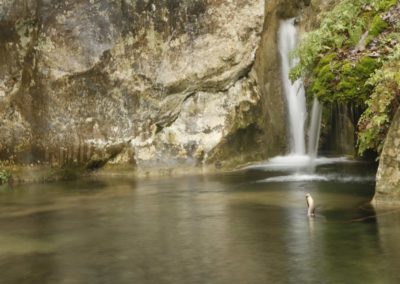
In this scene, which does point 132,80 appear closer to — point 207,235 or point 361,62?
point 361,62

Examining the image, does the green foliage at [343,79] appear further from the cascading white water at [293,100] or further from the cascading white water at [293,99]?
the cascading white water at [293,99]

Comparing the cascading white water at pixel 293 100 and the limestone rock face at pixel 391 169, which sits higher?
the cascading white water at pixel 293 100

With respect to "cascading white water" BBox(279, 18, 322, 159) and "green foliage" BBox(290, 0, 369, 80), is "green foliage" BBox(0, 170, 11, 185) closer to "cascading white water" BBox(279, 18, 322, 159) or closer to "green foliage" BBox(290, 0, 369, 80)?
"cascading white water" BBox(279, 18, 322, 159)

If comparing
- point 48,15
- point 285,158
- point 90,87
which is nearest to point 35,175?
point 90,87

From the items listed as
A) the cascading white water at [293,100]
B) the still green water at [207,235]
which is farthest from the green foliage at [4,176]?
the cascading white water at [293,100]

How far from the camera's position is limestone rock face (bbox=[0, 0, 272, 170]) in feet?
69.4

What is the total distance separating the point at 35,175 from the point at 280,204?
10.5 m

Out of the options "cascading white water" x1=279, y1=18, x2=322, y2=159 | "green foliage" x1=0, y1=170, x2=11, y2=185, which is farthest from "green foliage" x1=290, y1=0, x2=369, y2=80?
"green foliage" x1=0, y1=170, x2=11, y2=185

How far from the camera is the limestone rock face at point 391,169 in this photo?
38.4ft

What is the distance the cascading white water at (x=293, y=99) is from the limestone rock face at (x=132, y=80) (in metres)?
1.02

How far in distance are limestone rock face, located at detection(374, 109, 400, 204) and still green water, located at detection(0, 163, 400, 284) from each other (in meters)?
0.42

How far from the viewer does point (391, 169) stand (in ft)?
38.8

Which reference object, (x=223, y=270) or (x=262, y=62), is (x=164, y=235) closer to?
(x=223, y=270)

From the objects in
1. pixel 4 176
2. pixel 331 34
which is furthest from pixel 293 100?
pixel 4 176
